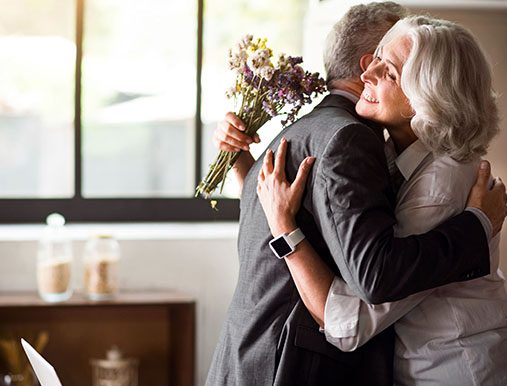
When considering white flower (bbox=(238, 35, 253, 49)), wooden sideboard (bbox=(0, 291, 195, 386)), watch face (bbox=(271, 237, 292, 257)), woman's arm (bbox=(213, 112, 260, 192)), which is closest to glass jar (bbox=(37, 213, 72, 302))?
wooden sideboard (bbox=(0, 291, 195, 386))

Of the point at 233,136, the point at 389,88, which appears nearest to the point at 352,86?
the point at 389,88

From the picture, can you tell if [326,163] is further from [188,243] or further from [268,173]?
[188,243]

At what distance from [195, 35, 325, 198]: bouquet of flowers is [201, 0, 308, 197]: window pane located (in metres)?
2.07

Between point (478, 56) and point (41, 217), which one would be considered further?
point (41, 217)

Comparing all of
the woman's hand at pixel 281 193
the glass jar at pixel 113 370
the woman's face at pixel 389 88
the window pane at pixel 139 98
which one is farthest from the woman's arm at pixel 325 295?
the window pane at pixel 139 98

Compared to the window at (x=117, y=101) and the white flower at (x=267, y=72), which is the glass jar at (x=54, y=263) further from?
the white flower at (x=267, y=72)

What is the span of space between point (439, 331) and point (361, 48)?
0.70 metres

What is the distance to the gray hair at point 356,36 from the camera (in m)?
2.58

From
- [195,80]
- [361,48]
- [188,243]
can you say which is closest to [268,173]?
[361,48]

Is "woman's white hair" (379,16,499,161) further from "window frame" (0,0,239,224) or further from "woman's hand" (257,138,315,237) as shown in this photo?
"window frame" (0,0,239,224)

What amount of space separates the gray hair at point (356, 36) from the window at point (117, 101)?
2071mm

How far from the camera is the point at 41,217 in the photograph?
4711 millimetres

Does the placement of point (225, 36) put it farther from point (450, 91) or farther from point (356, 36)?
point (450, 91)

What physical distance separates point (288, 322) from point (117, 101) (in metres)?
2.53
